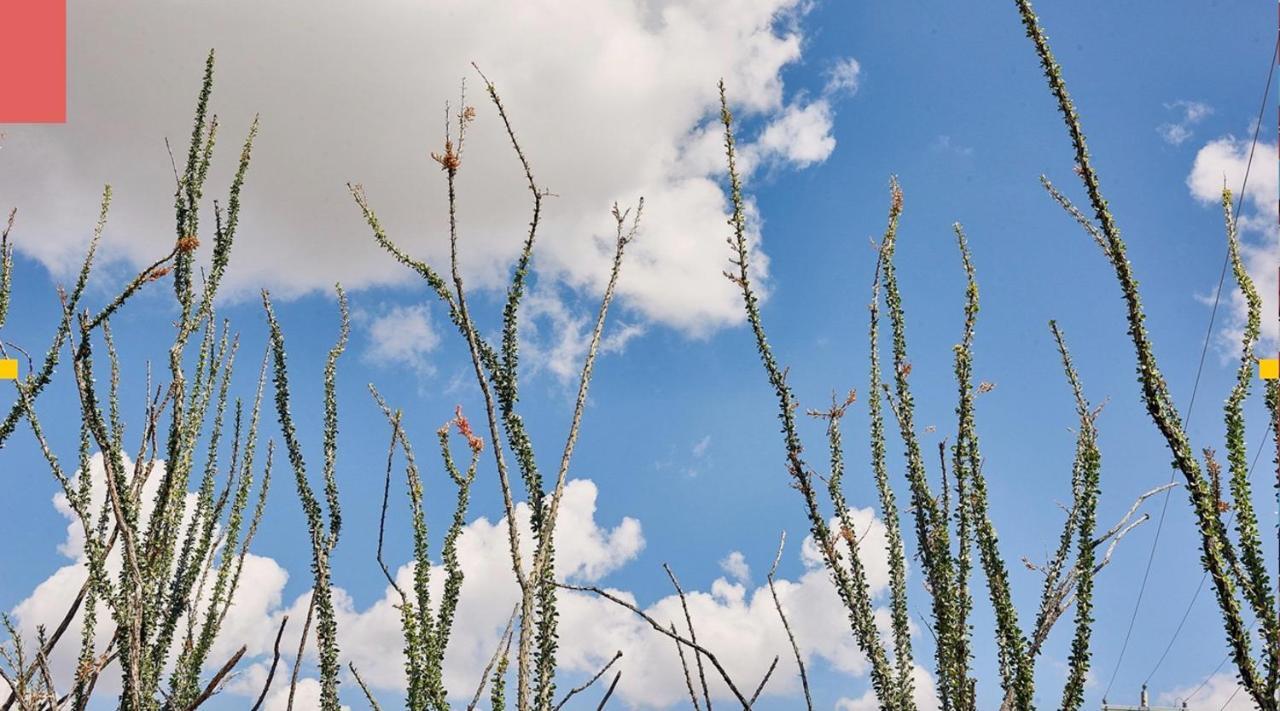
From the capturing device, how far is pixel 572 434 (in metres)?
2.68

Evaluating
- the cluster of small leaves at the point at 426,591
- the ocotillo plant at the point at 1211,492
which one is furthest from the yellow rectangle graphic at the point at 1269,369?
the cluster of small leaves at the point at 426,591

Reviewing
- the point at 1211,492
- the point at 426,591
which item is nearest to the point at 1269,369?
the point at 1211,492

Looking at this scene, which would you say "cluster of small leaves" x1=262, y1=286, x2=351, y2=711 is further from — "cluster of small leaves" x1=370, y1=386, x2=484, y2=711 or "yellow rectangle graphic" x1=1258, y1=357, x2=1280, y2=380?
"yellow rectangle graphic" x1=1258, y1=357, x2=1280, y2=380

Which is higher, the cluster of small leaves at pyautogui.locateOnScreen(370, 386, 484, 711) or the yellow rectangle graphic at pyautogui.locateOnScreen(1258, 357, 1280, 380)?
the yellow rectangle graphic at pyautogui.locateOnScreen(1258, 357, 1280, 380)

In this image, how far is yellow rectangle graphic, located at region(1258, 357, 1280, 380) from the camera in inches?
264

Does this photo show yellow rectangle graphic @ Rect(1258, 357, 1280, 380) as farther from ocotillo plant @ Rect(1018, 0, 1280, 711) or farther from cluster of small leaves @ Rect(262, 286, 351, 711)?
cluster of small leaves @ Rect(262, 286, 351, 711)

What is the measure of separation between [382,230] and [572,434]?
327 cm

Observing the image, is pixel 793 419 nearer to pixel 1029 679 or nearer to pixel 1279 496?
pixel 1029 679

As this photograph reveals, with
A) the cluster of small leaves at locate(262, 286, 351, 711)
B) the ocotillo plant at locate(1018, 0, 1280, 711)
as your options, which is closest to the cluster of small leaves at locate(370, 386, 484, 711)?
the cluster of small leaves at locate(262, 286, 351, 711)

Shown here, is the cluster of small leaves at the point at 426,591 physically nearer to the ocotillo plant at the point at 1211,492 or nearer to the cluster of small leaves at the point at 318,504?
the cluster of small leaves at the point at 318,504

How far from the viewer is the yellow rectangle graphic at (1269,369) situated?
670cm

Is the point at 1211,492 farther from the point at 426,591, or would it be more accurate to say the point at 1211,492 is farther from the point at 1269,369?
the point at 426,591

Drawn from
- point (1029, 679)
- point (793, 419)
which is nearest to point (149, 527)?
point (793, 419)

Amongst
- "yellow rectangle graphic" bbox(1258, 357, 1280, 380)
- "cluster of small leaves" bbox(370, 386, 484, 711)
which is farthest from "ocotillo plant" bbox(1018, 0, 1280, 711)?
"cluster of small leaves" bbox(370, 386, 484, 711)
